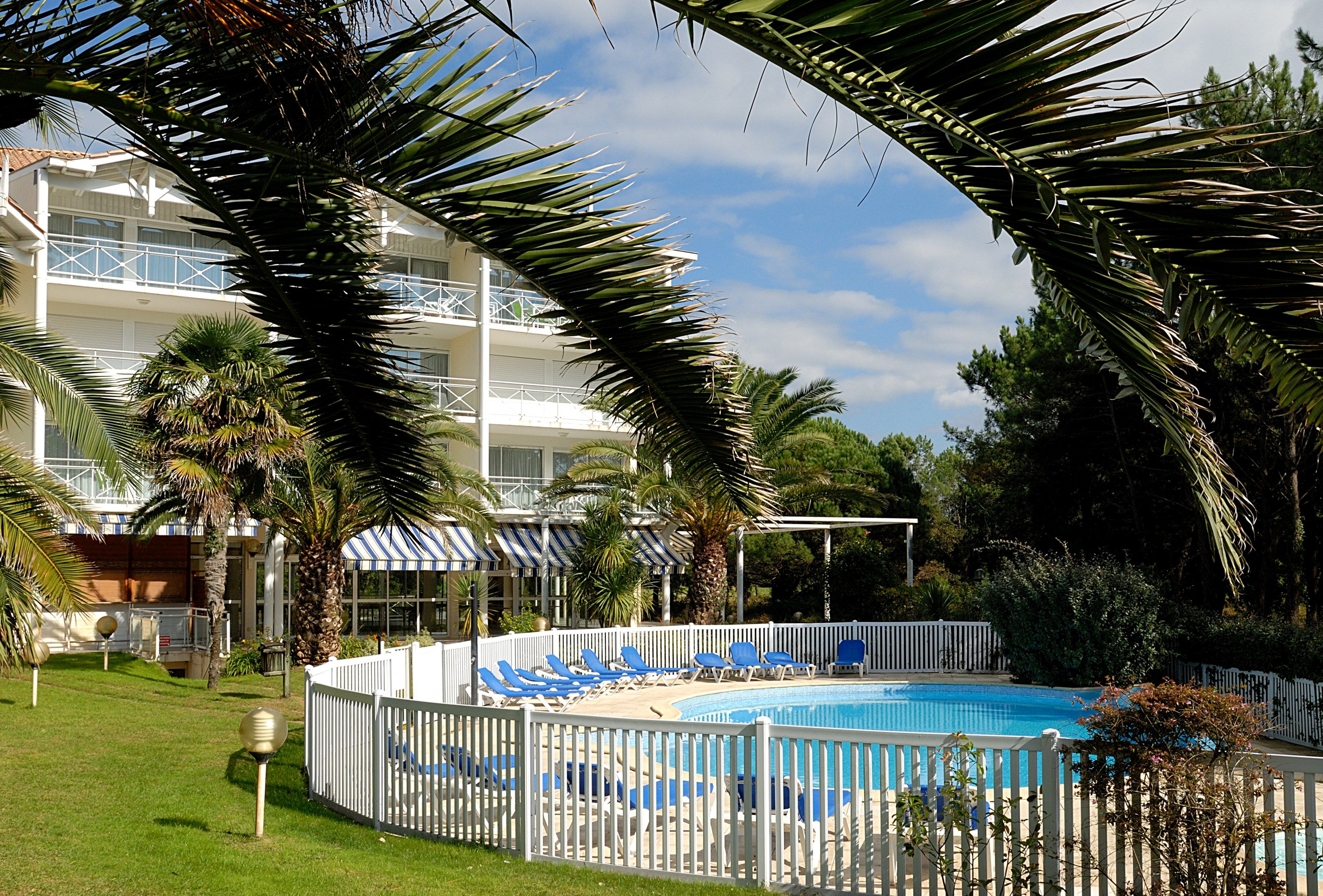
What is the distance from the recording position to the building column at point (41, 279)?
2545 cm

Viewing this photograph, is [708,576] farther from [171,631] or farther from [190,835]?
[190,835]

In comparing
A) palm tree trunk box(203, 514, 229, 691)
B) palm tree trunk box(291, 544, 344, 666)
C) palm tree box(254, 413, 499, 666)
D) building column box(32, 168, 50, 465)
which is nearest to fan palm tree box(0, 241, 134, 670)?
palm tree trunk box(203, 514, 229, 691)

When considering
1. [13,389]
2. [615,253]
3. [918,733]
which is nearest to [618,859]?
[918,733]

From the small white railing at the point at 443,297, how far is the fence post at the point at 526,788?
2344 cm

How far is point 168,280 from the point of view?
27906 millimetres

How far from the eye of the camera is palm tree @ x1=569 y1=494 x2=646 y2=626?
27.2 m

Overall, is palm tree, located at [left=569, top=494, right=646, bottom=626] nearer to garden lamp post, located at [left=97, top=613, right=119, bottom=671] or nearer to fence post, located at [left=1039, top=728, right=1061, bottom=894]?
garden lamp post, located at [left=97, top=613, right=119, bottom=671]

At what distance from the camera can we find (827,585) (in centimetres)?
2909

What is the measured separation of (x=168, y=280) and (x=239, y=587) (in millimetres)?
8843

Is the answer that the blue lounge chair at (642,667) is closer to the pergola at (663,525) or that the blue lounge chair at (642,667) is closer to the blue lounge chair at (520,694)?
the blue lounge chair at (520,694)

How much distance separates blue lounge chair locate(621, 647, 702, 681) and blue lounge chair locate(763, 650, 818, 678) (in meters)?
1.68

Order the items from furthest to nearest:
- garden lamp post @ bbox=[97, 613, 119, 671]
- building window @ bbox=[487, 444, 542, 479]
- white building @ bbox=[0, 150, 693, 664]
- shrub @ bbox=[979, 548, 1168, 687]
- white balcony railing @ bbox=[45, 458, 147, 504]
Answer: building window @ bbox=[487, 444, 542, 479] < white building @ bbox=[0, 150, 693, 664] < white balcony railing @ bbox=[45, 458, 147, 504] < garden lamp post @ bbox=[97, 613, 119, 671] < shrub @ bbox=[979, 548, 1168, 687]

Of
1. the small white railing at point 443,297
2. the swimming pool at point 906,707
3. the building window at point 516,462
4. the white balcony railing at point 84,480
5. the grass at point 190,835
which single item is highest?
the small white railing at point 443,297

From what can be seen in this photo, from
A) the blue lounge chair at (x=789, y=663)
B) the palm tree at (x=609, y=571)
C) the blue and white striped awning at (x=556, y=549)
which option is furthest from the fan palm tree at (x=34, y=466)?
the blue and white striped awning at (x=556, y=549)
